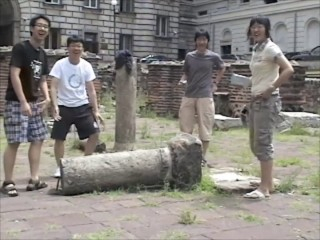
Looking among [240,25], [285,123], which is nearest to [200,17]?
[240,25]

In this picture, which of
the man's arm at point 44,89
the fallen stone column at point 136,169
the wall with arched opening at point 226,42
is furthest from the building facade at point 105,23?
the fallen stone column at point 136,169

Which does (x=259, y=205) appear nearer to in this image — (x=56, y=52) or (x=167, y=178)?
(x=167, y=178)

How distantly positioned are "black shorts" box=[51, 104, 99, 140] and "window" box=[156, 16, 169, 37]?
42.1 metres

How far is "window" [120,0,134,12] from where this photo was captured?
4644 cm

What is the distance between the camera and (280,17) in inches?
1847

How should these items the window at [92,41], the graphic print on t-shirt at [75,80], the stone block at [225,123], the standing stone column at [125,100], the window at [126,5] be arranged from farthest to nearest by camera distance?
the window at [126,5]
the window at [92,41]
the stone block at [225,123]
the standing stone column at [125,100]
the graphic print on t-shirt at [75,80]

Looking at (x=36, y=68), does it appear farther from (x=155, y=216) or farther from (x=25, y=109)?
(x=155, y=216)

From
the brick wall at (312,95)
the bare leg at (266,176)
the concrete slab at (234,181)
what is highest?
the brick wall at (312,95)

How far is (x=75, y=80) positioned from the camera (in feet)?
21.6

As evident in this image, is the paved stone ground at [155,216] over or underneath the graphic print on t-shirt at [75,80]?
underneath

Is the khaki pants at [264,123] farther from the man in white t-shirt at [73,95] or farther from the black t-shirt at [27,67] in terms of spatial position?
the black t-shirt at [27,67]

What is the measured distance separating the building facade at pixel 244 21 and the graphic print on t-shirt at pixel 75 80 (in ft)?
115

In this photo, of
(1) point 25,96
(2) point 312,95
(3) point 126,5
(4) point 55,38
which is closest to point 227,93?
(2) point 312,95

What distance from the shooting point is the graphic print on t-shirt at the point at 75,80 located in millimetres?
6551
